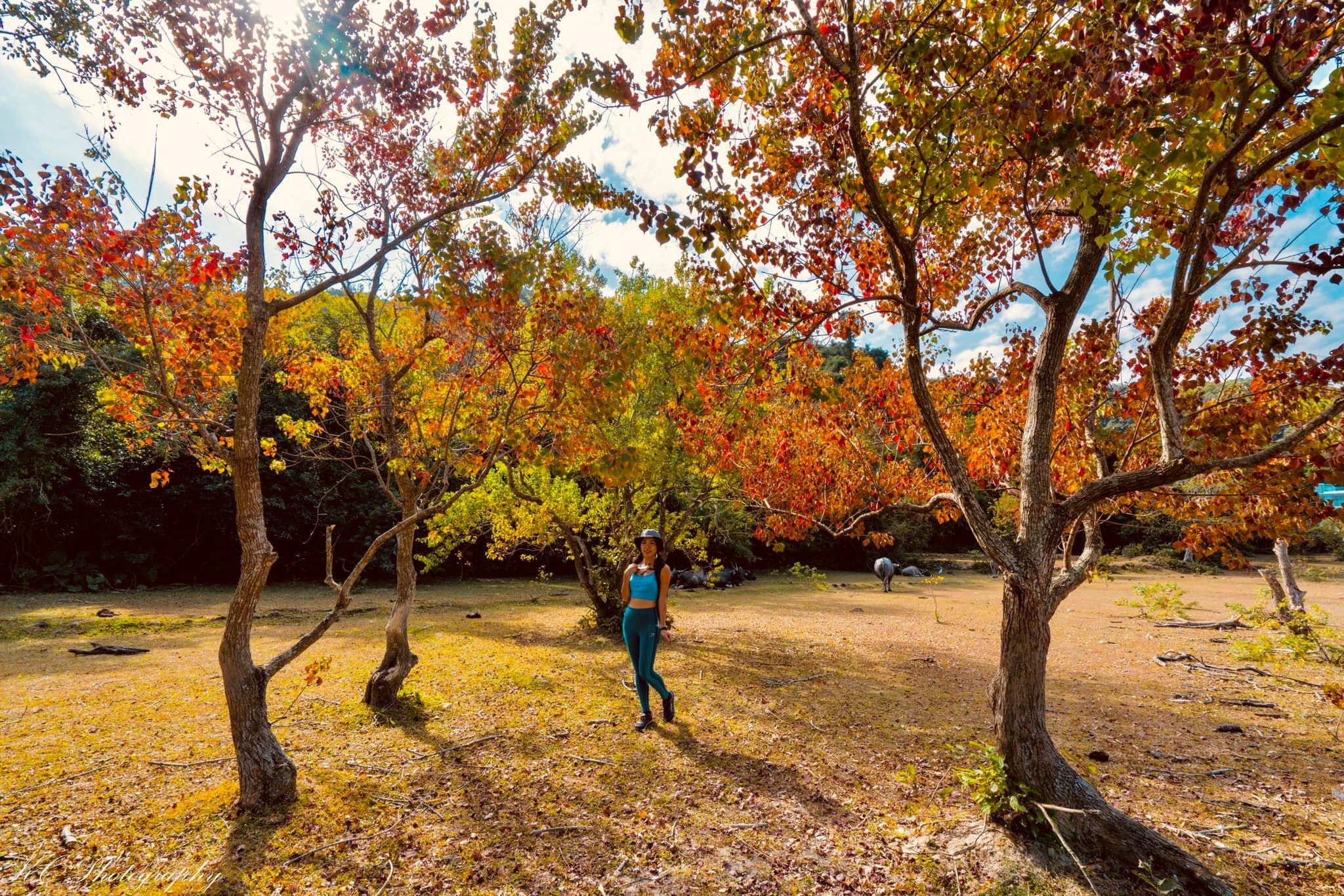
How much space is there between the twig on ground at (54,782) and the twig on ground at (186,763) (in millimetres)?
326

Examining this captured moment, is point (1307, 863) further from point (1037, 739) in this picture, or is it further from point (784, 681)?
point (784, 681)

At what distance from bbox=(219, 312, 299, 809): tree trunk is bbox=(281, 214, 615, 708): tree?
3.90ft

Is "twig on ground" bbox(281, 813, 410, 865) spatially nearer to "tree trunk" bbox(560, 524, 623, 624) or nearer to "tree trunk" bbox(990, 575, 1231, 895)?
"tree trunk" bbox(990, 575, 1231, 895)

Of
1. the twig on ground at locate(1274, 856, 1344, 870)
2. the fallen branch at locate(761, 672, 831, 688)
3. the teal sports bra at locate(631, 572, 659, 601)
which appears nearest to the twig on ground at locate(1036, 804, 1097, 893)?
the twig on ground at locate(1274, 856, 1344, 870)

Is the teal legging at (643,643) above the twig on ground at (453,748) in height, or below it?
above

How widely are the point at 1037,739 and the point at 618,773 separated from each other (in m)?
3.21

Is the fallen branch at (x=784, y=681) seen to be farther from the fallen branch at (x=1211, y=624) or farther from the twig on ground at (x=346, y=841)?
the fallen branch at (x=1211, y=624)

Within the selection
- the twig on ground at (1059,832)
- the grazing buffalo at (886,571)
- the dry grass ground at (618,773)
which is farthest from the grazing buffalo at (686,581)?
the twig on ground at (1059,832)

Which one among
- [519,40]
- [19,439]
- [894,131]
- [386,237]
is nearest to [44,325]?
[386,237]

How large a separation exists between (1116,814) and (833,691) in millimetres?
4007

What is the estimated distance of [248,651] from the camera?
4129 millimetres

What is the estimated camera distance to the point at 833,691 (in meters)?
7.53

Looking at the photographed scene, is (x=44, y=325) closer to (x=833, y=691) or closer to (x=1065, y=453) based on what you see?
(x=833, y=691)

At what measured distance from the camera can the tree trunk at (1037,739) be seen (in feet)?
11.9
